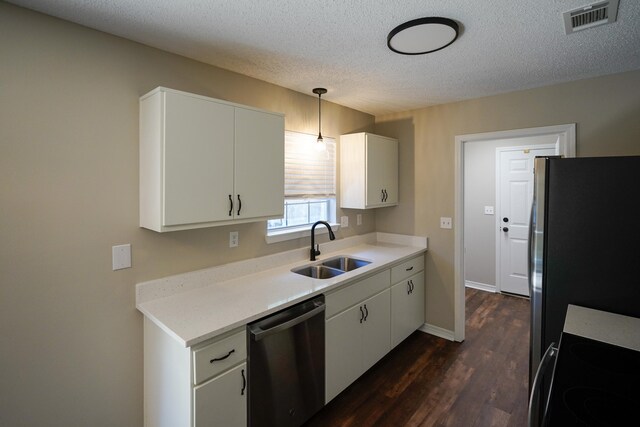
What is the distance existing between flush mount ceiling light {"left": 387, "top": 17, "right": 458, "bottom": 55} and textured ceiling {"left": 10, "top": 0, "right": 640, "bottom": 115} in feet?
0.13

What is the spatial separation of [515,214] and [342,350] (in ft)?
11.1

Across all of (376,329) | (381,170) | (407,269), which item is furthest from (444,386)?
(381,170)

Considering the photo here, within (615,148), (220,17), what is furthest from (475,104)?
(220,17)

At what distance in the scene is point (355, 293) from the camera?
7.79 ft

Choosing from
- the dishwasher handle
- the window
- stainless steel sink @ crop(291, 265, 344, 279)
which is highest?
the window

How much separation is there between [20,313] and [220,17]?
1684 mm

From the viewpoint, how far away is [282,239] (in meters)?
2.62

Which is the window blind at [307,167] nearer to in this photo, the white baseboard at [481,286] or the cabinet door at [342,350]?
the cabinet door at [342,350]

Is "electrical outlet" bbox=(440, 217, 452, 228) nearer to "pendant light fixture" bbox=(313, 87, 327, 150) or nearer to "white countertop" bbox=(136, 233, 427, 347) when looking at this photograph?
"white countertop" bbox=(136, 233, 427, 347)

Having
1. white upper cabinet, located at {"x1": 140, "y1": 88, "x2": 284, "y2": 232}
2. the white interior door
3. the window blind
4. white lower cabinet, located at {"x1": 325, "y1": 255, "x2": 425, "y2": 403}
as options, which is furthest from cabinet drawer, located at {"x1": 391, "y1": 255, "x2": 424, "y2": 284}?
the white interior door

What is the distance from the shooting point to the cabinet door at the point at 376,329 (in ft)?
8.23

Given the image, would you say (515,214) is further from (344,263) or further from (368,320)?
(368,320)

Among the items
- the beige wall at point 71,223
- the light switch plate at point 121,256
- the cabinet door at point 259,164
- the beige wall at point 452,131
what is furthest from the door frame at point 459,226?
the light switch plate at point 121,256

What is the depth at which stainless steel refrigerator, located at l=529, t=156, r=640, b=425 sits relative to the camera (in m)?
1.37
